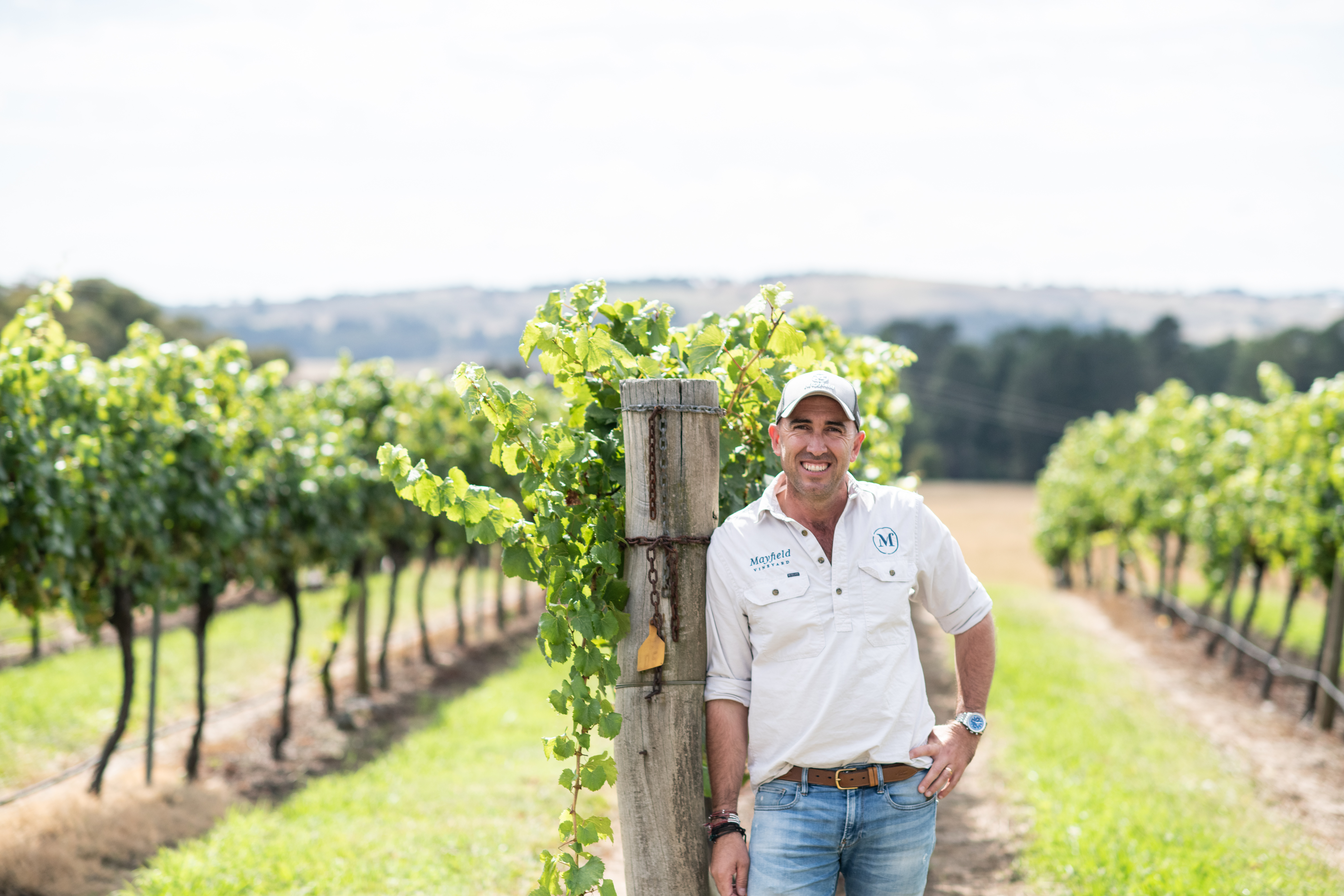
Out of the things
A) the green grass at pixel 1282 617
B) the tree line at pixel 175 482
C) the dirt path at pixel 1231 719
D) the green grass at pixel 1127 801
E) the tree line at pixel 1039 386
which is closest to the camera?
the green grass at pixel 1127 801

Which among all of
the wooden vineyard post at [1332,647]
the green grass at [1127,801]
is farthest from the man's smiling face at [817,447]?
the wooden vineyard post at [1332,647]

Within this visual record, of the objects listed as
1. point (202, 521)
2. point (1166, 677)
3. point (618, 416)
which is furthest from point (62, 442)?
point (1166, 677)

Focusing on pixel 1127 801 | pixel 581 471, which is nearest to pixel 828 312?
pixel 1127 801

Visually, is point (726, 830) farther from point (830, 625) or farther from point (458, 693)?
point (458, 693)

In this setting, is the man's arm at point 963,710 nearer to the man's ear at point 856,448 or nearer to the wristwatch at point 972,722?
the wristwatch at point 972,722

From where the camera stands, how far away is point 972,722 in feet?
9.67

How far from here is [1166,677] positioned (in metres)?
15.3

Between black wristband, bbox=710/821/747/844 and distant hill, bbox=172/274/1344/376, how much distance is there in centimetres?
13117

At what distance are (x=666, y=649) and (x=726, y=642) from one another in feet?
0.58

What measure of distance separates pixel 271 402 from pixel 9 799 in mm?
4534

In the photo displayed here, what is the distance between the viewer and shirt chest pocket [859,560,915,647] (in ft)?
9.25

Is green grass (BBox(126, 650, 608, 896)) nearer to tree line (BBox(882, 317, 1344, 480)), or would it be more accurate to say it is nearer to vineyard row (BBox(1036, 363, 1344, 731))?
vineyard row (BBox(1036, 363, 1344, 731))

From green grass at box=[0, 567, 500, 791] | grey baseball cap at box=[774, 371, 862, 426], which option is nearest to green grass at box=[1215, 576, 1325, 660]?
grey baseball cap at box=[774, 371, 862, 426]

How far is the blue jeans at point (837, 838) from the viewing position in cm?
278
